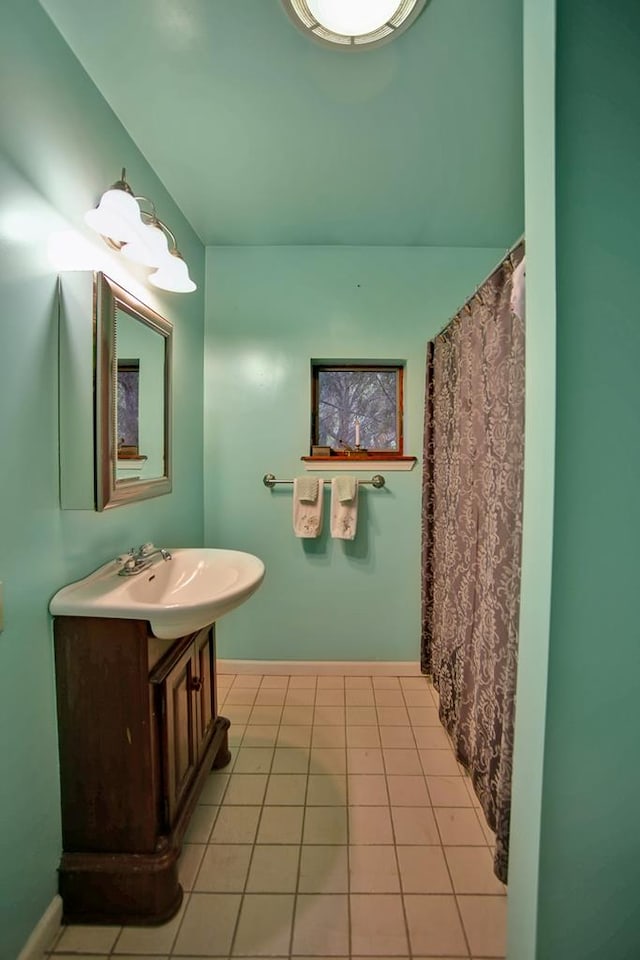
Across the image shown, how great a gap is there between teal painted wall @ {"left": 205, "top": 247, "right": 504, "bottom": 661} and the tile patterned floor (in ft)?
1.54

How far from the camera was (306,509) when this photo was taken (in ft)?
6.72

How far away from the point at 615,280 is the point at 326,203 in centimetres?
147

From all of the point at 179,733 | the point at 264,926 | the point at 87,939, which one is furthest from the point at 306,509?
the point at 87,939

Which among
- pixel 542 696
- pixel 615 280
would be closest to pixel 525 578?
pixel 542 696

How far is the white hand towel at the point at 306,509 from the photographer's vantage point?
6.65ft

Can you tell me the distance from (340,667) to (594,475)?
1.87 metres

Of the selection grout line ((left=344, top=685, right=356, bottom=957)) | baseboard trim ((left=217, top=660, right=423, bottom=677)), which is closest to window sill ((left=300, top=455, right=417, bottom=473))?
baseboard trim ((left=217, top=660, right=423, bottom=677))

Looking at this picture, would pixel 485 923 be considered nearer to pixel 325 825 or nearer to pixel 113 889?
pixel 325 825

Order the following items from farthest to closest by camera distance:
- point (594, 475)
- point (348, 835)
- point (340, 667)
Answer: point (340, 667) → point (348, 835) → point (594, 475)

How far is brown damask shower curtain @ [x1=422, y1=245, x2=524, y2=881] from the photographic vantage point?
1105 mm

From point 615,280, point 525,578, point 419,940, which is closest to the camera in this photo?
point 615,280

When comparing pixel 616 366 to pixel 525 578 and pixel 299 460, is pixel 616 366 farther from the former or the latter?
pixel 299 460

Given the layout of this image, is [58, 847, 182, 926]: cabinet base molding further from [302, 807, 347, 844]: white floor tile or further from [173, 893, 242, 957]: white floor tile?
[302, 807, 347, 844]: white floor tile

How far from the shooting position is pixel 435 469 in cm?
194
